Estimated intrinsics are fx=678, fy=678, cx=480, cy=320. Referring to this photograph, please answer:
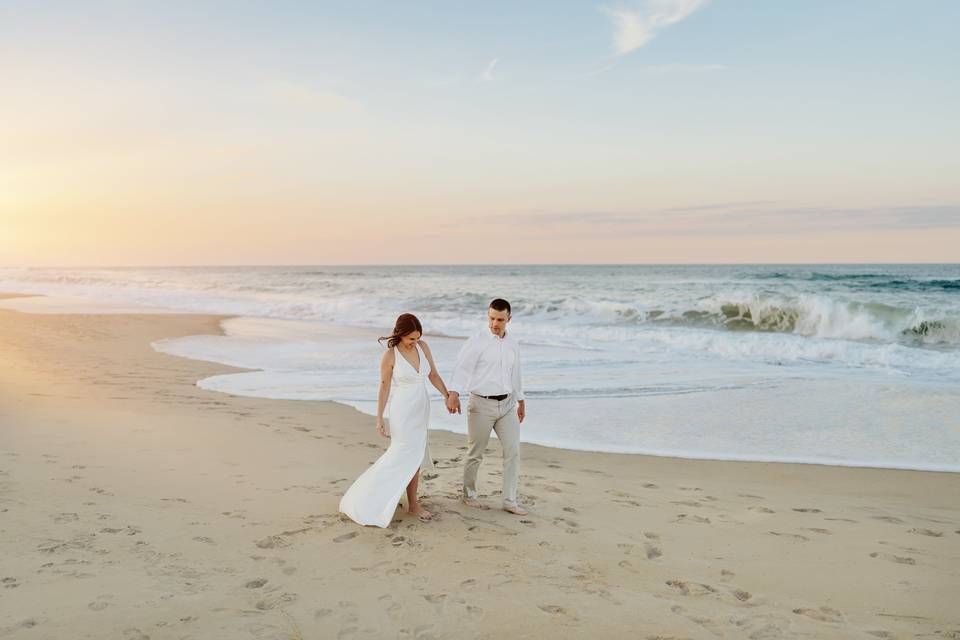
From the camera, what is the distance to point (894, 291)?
32.3 metres

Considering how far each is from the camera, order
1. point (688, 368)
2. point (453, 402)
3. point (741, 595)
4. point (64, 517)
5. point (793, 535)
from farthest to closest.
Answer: point (688, 368) < point (453, 402) < point (793, 535) < point (64, 517) < point (741, 595)

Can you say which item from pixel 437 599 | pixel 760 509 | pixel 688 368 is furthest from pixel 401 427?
pixel 688 368

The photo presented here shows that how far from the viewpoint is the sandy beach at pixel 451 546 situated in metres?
3.80

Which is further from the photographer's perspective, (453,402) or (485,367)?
(485,367)

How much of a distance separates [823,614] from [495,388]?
2724mm

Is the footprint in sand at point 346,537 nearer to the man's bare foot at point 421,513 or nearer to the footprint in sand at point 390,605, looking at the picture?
the man's bare foot at point 421,513

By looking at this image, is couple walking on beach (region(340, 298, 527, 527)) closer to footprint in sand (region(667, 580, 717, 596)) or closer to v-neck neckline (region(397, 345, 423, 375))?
v-neck neckline (region(397, 345, 423, 375))

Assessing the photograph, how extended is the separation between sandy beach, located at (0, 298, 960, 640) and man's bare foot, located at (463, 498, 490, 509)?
0.39 ft

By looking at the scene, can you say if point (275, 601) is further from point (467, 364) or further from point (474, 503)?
point (467, 364)

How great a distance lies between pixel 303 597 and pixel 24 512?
8.59 feet

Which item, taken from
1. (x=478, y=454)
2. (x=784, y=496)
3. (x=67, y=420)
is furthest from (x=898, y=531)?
(x=67, y=420)

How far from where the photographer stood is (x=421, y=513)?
211 inches

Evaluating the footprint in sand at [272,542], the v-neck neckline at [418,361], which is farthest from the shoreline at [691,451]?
the footprint in sand at [272,542]

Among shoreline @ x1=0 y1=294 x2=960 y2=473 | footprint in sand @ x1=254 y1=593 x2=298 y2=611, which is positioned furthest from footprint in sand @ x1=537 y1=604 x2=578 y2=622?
shoreline @ x1=0 y1=294 x2=960 y2=473
